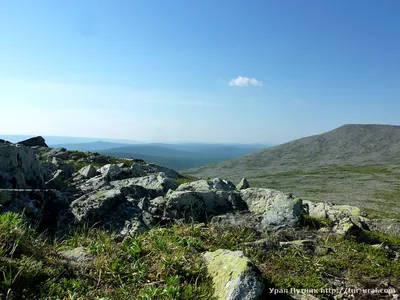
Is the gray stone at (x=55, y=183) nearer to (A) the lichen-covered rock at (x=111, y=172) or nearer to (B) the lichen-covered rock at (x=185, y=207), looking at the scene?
(A) the lichen-covered rock at (x=111, y=172)

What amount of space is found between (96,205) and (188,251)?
583 centimetres

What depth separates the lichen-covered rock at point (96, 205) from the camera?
38.4ft

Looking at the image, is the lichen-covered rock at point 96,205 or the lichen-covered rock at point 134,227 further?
the lichen-covered rock at point 96,205

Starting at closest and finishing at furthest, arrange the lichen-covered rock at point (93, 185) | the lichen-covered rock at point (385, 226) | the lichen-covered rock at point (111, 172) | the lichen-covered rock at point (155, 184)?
1. the lichen-covered rock at point (385, 226)
2. the lichen-covered rock at point (155, 184)
3. the lichen-covered rock at point (93, 185)
4. the lichen-covered rock at point (111, 172)

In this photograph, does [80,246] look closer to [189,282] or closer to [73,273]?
[73,273]

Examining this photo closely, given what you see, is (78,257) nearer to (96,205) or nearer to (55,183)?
(96,205)

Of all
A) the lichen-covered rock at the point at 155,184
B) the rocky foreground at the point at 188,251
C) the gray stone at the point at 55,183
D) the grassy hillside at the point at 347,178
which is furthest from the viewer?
the grassy hillside at the point at 347,178

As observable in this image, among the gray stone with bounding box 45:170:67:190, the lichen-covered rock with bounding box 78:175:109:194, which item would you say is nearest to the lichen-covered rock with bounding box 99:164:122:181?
the lichen-covered rock with bounding box 78:175:109:194

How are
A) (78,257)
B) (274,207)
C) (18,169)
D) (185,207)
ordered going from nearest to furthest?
(78,257), (274,207), (185,207), (18,169)

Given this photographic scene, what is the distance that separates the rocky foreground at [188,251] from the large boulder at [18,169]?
29 cm

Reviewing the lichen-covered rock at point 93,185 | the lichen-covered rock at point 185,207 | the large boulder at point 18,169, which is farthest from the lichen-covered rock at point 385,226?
the large boulder at point 18,169

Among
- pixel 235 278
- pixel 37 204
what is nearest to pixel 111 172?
pixel 37 204

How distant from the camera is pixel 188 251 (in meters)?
7.63

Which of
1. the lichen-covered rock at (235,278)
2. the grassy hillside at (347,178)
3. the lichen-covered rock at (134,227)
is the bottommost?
the grassy hillside at (347,178)
